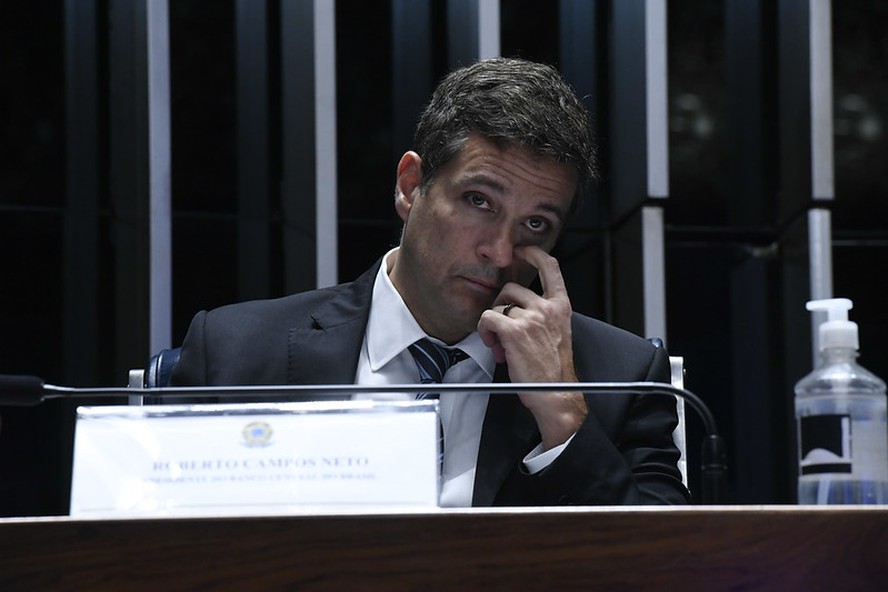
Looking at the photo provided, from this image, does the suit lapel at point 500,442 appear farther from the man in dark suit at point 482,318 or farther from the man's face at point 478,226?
the man's face at point 478,226

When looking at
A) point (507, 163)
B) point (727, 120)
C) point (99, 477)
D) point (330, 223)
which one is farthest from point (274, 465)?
point (727, 120)

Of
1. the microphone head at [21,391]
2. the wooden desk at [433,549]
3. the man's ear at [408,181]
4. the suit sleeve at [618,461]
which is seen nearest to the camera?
the wooden desk at [433,549]

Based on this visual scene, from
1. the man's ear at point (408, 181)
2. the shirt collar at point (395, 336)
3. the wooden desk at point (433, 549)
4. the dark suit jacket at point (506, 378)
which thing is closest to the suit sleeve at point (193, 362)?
the dark suit jacket at point (506, 378)

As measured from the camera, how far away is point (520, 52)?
351cm

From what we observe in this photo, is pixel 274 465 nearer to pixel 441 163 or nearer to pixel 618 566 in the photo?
pixel 618 566

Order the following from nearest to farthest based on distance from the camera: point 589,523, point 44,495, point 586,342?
1. point 589,523
2. point 586,342
3. point 44,495

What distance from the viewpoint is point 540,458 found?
156 centimetres

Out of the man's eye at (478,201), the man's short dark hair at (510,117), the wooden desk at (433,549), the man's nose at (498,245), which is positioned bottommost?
the wooden desk at (433,549)

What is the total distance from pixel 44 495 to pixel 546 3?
73.4 inches

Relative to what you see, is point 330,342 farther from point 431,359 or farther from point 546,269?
point 546,269

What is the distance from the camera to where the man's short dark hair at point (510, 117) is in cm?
175

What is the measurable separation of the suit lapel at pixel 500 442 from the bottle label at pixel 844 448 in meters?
0.48

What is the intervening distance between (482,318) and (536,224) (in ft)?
0.61

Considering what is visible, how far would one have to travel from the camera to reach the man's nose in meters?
1.75
